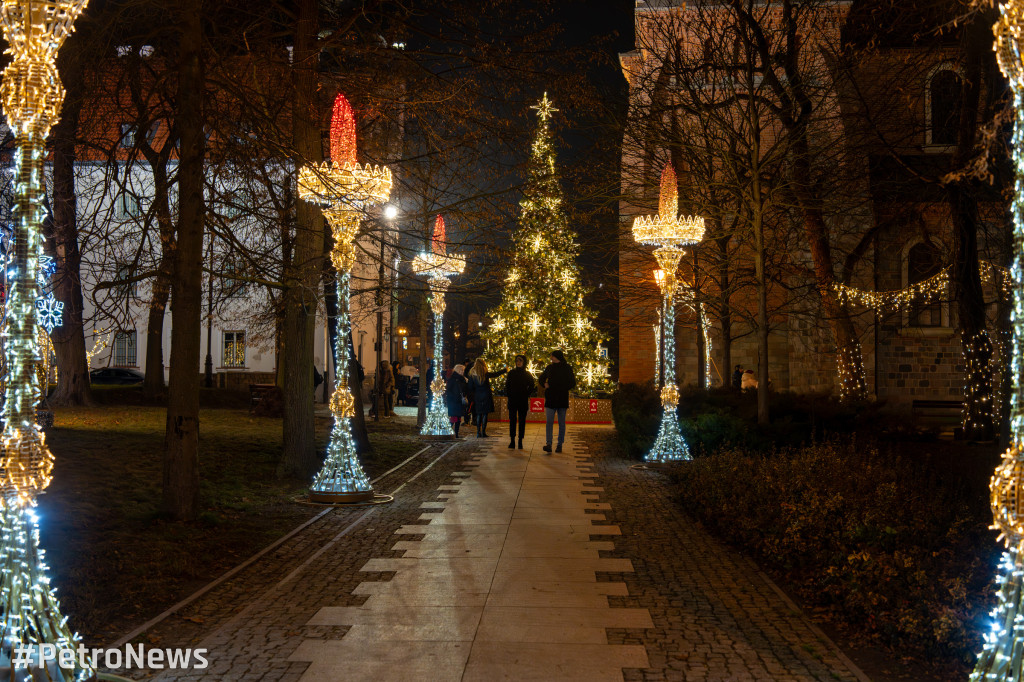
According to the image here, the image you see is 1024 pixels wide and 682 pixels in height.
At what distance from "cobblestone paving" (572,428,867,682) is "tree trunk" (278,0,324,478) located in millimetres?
5599

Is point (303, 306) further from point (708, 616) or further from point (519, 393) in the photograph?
point (708, 616)

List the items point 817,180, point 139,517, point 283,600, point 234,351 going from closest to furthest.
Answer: point 283,600 → point 139,517 → point 817,180 → point 234,351

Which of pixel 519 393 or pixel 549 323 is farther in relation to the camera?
pixel 549 323

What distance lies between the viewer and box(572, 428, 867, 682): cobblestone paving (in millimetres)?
5652

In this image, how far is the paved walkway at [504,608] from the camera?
5.65 meters

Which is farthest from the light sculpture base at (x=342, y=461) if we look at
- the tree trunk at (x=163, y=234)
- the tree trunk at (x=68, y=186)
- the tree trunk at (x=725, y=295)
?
the tree trunk at (x=725, y=295)

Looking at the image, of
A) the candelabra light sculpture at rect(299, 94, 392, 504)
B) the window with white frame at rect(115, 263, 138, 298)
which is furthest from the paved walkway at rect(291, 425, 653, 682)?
the window with white frame at rect(115, 263, 138, 298)

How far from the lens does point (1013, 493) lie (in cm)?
474

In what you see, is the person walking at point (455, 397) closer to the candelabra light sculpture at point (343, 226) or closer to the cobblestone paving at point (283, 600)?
the candelabra light sculpture at point (343, 226)

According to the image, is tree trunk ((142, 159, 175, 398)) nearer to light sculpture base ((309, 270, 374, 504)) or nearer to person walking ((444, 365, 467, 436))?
light sculpture base ((309, 270, 374, 504))

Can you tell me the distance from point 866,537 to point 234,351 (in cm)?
4107

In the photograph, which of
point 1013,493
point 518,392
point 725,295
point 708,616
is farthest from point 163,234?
point 725,295

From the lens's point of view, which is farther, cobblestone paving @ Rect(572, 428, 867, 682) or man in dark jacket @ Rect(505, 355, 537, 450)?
man in dark jacket @ Rect(505, 355, 537, 450)

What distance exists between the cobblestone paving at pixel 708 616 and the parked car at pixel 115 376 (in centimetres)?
3682
